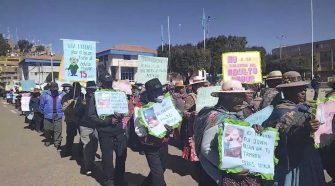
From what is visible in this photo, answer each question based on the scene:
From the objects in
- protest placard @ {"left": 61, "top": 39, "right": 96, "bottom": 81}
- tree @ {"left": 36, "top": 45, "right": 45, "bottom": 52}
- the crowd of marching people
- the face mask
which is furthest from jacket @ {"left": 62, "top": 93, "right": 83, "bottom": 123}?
tree @ {"left": 36, "top": 45, "right": 45, "bottom": 52}

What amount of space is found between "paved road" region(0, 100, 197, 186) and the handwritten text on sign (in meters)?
3.46

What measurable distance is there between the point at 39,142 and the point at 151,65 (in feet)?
17.3

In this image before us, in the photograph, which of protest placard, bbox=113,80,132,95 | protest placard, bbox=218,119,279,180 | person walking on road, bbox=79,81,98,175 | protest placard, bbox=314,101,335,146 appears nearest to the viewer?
protest placard, bbox=218,119,279,180

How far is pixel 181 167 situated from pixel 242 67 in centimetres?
266

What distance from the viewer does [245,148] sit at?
11.0 ft

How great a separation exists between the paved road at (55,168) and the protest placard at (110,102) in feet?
4.52

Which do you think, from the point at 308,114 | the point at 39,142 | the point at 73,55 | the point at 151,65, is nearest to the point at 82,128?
the point at 73,55

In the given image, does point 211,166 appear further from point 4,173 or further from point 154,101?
point 4,173

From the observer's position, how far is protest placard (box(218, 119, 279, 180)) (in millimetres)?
3301

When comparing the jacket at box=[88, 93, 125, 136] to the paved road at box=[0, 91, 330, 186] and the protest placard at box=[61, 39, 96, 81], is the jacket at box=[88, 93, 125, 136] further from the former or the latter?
the protest placard at box=[61, 39, 96, 81]

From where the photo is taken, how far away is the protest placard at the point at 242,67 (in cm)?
861

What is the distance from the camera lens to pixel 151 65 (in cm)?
984

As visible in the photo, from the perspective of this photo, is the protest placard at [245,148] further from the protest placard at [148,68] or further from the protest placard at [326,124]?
the protest placard at [148,68]

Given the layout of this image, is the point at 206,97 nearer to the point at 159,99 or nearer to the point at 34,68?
the point at 159,99
